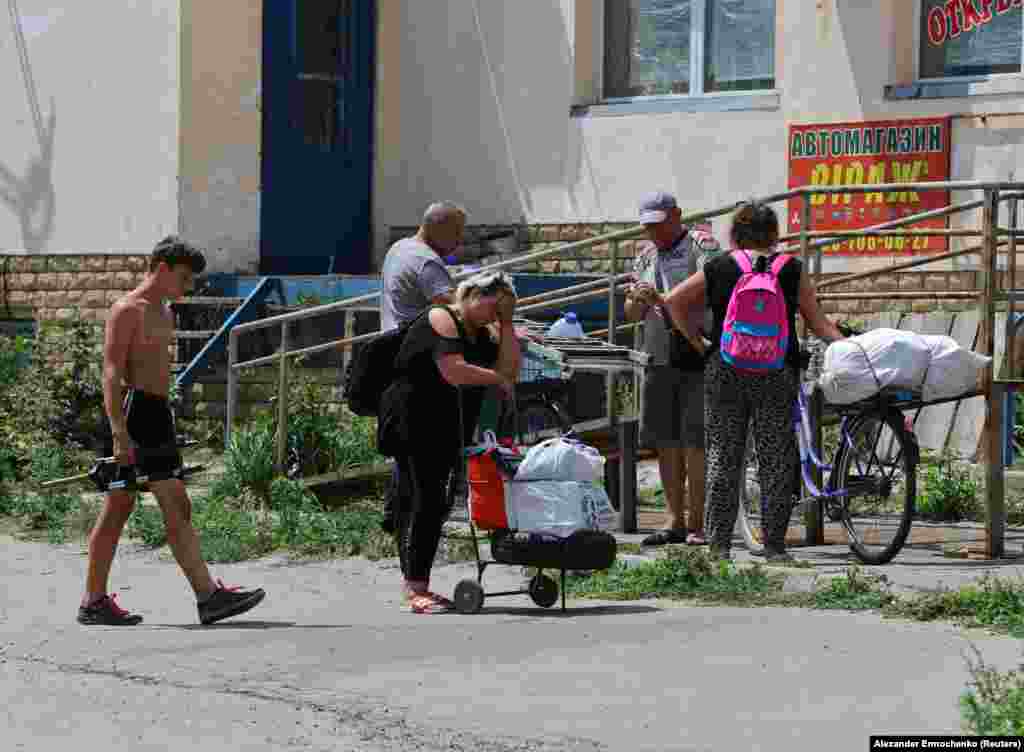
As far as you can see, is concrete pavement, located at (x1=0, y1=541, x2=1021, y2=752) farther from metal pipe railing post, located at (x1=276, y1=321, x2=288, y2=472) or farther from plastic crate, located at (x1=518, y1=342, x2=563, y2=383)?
metal pipe railing post, located at (x1=276, y1=321, x2=288, y2=472)

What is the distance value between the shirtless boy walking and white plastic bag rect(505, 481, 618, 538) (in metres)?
1.23

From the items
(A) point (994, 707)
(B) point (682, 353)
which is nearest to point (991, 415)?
(B) point (682, 353)

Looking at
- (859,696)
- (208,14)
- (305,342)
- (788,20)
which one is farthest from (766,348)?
(208,14)

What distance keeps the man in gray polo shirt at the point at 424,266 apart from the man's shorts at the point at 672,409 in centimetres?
151

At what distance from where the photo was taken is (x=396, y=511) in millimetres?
9961

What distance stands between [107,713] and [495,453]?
2.49 m

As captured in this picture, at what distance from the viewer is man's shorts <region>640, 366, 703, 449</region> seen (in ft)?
37.4

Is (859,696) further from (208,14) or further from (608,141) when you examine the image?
(208,14)

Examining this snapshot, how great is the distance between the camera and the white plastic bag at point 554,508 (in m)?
9.38

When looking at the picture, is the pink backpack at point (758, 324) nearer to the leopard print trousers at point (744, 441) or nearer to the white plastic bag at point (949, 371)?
the leopard print trousers at point (744, 441)

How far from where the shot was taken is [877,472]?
10.6 meters

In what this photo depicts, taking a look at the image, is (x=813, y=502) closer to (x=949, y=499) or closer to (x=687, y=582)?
(x=949, y=499)

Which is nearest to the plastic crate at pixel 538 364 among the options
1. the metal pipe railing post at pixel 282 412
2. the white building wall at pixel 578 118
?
the metal pipe railing post at pixel 282 412

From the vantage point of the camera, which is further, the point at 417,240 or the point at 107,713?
the point at 417,240
